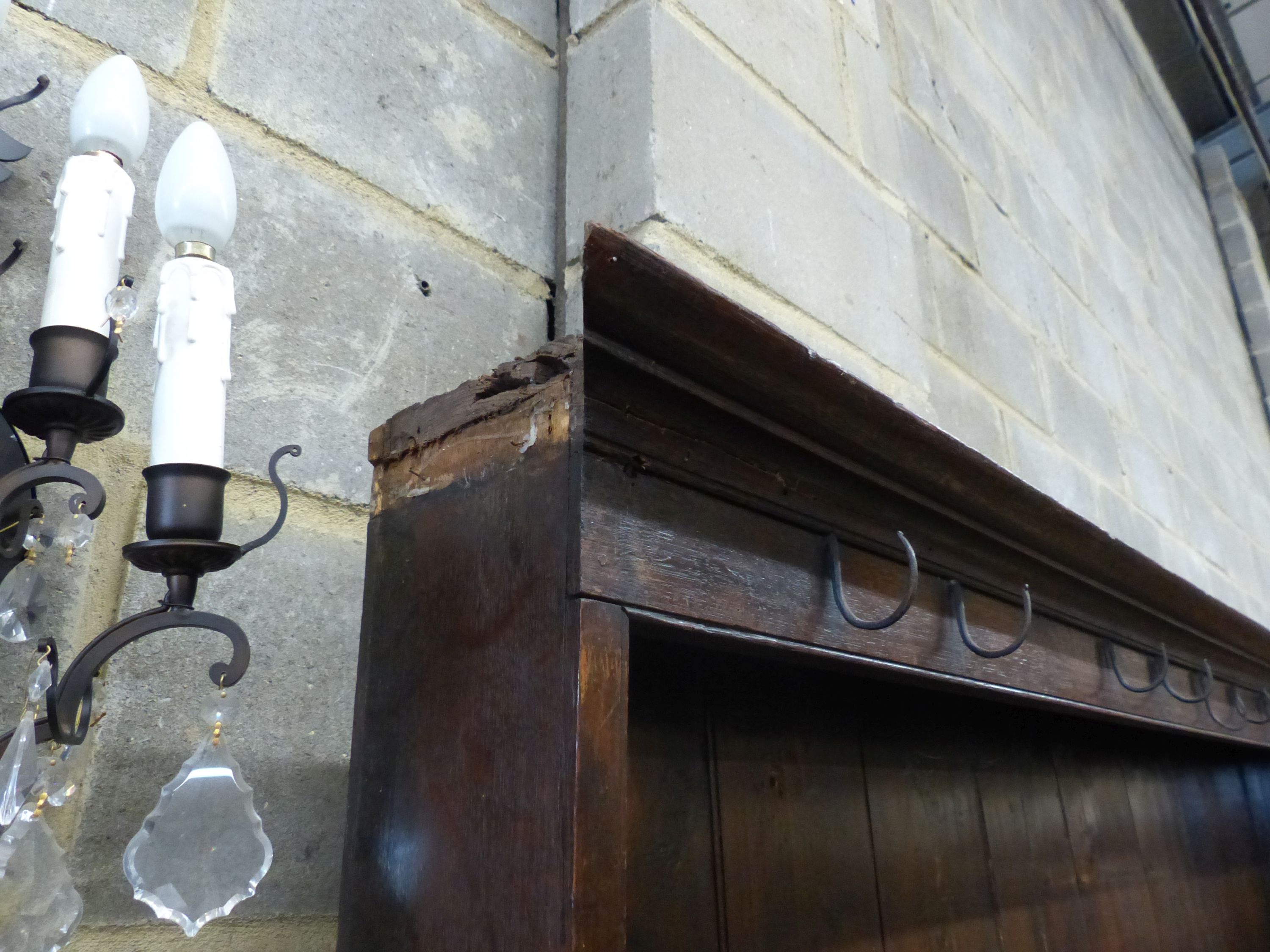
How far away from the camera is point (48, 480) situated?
1.33 ft

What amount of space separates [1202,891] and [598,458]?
139 centimetres

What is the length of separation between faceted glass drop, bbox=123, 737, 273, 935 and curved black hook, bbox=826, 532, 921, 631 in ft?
1.17

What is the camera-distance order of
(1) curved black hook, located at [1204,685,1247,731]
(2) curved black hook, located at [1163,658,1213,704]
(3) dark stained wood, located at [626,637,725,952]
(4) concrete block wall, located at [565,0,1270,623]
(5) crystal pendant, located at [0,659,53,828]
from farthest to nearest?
(1) curved black hook, located at [1204,685,1247,731] → (2) curved black hook, located at [1163,658,1213,704] → (4) concrete block wall, located at [565,0,1270,623] → (3) dark stained wood, located at [626,637,725,952] → (5) crystal pendant, located at [0,659,53,828]

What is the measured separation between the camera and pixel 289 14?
68 centimetres

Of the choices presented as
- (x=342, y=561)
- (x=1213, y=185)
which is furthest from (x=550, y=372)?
(x=1213, y=185)

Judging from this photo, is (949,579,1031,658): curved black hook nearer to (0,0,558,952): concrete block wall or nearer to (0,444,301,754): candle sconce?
(0,0,558,952): concrete block wall

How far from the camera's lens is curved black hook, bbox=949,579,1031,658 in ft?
2.32

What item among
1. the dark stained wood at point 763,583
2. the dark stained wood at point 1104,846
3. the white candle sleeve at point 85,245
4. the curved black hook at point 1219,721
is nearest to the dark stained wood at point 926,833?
the dark stained wood at point 763,583

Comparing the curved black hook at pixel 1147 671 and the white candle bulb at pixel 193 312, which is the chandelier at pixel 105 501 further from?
the curved black hook at pixel 1147 671

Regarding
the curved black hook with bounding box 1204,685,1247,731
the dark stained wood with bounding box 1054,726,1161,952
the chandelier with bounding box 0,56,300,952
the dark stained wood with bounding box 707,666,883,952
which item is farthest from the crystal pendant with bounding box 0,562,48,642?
the curved black hook with bounding box 1204,685,1247,731

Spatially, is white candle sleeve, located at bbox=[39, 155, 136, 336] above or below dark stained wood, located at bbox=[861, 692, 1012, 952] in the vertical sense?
above

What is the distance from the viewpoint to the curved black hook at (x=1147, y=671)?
0.97 m

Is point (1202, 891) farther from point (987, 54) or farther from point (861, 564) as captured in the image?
point (987, 54)

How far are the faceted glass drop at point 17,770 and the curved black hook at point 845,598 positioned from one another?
0.43 m
